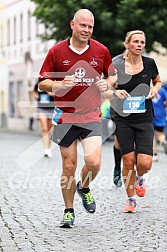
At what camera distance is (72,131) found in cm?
796

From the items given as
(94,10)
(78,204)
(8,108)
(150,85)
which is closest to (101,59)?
(150,85)

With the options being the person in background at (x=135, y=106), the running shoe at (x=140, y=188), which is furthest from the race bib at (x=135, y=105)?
the running shoe at (x=140, y=188)

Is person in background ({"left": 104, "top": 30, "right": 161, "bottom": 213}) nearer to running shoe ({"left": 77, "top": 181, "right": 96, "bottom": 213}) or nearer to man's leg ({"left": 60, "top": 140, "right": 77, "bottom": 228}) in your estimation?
running shoe ({"left": 77, "top": 181, "right": 96, "bottom": 213})

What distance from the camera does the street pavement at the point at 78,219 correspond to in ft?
22.4

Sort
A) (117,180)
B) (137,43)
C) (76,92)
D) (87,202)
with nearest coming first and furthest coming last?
(76,92) < (87,202) < (137,43) < (117,180)

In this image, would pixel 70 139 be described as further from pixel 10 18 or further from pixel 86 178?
pixel 10 18

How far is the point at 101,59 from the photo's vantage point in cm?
792

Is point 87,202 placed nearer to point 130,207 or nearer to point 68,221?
point 68,221

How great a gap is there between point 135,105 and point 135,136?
32 centimetres

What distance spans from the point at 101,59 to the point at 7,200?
266cm

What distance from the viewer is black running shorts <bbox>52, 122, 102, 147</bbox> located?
313 inches

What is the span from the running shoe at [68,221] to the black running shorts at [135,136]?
1.42 meters

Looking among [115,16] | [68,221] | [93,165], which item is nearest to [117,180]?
[93,165]

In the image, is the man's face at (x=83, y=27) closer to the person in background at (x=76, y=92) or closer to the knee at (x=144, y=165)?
the person in background at (x=76, y=92)
